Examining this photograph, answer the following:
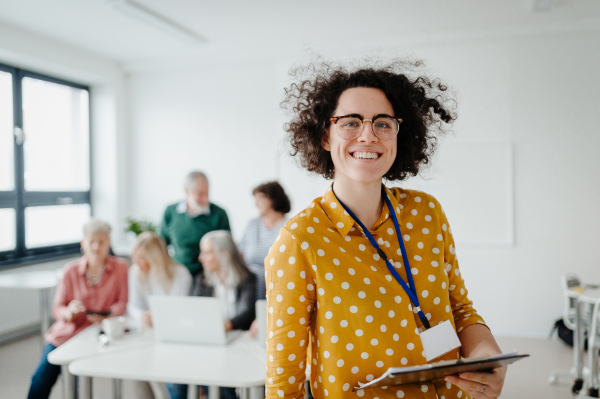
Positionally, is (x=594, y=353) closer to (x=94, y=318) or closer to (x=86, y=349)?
(x=86, y=349)

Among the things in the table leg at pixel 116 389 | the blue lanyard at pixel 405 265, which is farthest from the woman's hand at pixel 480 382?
the table leg at pixel 116 389

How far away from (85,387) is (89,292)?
2.82 ft

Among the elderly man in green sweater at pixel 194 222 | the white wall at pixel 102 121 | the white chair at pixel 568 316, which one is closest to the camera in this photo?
the white chair at pixel 568 316

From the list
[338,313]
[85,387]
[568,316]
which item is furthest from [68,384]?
[568,316]

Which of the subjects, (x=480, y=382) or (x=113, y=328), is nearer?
(x=480, y=382)

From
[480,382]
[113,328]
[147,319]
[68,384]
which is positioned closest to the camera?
[480,382]

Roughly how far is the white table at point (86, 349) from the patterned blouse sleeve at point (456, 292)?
1713 millimetres

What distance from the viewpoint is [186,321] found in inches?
87.0

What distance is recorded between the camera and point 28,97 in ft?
15.9

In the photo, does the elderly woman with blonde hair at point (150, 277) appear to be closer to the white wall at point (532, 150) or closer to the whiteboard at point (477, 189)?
the white wall at point (532, 150)

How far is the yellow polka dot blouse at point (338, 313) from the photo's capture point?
3.12 feet

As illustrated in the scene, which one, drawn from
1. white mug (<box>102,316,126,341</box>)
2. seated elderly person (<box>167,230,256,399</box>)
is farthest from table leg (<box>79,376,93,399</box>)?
seated elderly person (<box>167,230,256,399</box>)

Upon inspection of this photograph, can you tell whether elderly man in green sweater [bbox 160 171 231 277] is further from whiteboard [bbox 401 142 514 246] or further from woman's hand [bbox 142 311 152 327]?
whiteboard [bbox 401 142 514 246]

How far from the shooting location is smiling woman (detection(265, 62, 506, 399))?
0.95m
